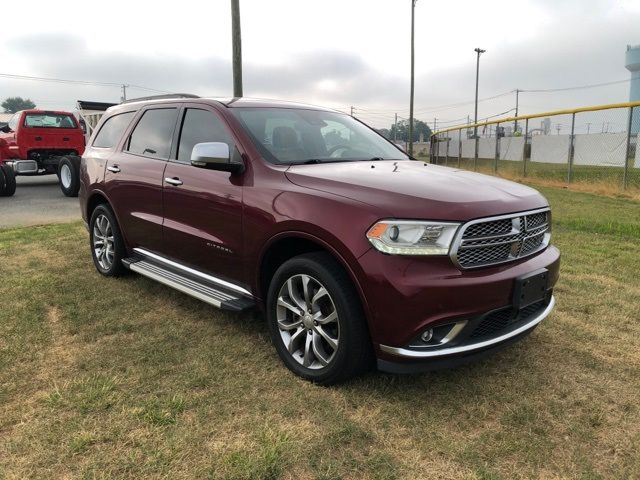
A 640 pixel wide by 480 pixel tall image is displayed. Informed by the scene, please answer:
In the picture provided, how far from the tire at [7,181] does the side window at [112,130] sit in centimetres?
748

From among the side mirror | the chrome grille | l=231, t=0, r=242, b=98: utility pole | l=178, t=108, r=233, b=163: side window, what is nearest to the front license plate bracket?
the chrome grille

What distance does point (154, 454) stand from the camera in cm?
237

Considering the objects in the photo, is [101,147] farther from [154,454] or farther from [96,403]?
[154,454]

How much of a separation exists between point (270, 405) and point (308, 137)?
78.1 inches

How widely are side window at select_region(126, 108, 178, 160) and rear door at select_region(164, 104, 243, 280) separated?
0.58ft

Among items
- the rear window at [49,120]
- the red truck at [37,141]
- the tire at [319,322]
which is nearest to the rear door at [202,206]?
the tire at [319,322]

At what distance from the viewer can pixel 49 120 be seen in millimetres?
13852

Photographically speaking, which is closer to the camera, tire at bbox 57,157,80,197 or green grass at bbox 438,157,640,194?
tire at bbox 57,157,80,197

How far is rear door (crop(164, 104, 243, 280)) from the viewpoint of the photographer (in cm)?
345

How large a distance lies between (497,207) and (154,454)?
2136 millimetres

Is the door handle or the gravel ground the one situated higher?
the door handle

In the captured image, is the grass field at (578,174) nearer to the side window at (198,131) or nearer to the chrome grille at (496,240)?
the chrome grille at (496,240)

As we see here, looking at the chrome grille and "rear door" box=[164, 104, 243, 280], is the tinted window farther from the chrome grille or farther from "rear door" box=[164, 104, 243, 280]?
the chrome grille

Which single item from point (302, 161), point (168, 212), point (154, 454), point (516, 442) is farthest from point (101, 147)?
point (516, 442)
